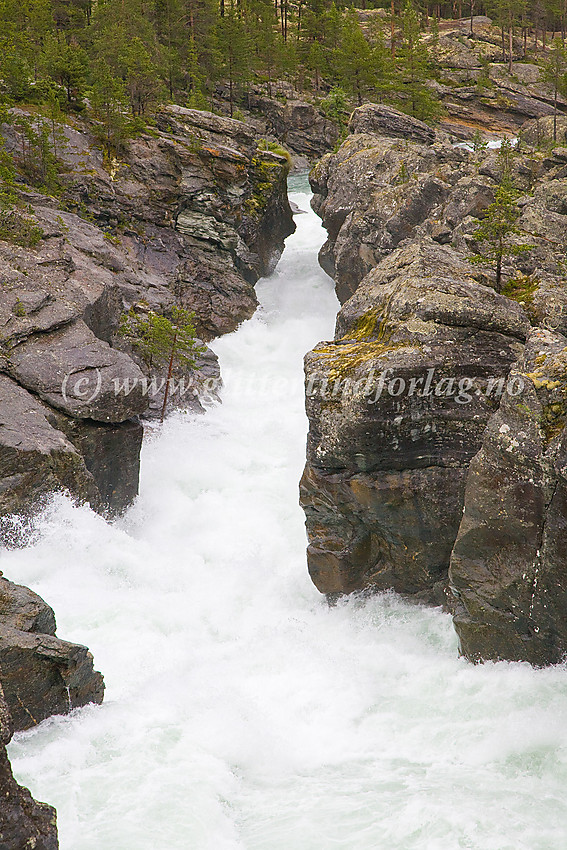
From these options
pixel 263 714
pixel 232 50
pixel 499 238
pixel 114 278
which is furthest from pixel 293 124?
pixel 263 714

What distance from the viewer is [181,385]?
26.3m

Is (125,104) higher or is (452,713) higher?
(125,104)

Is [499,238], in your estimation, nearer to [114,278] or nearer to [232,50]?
[114,278]

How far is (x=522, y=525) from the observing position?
1089 cm

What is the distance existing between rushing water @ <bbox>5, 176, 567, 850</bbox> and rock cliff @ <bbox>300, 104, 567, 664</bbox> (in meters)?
0.89

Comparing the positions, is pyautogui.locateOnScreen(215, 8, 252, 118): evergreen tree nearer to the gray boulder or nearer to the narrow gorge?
the gray boulder

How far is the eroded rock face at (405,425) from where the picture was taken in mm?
13039

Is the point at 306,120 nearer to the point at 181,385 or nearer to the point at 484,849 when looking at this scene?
the point at 181,385

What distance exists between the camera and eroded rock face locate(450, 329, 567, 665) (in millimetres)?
10484

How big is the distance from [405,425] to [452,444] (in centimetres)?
99

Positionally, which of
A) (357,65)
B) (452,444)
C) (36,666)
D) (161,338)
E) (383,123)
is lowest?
(161,338)

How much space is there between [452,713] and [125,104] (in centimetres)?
2940

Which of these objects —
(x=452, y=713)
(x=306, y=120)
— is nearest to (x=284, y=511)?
(x=452, y=713)

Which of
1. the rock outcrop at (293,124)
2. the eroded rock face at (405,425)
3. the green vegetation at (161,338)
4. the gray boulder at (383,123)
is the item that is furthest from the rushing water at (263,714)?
the rock outcrop at (293,124)
